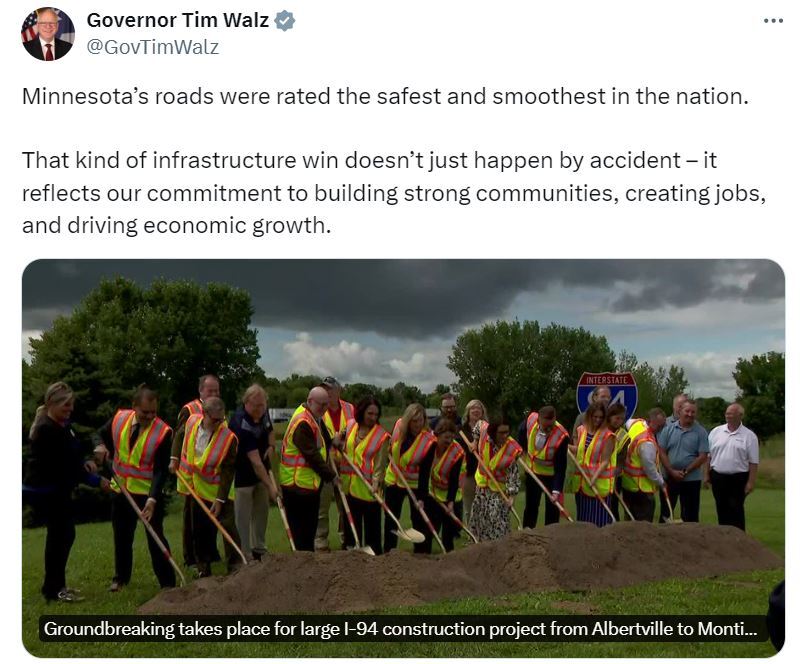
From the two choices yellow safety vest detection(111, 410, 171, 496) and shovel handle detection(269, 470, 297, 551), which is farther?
shovel handle detection(269, 470, 297, 551)

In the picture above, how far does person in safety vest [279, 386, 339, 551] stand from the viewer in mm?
8883

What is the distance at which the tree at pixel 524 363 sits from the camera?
1095cm

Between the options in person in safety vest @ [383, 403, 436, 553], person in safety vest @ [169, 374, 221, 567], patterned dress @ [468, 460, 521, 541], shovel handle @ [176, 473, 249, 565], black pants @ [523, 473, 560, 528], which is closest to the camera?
shovel handle @ [176, 473, 249, 565]

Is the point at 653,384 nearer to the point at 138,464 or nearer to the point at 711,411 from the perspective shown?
the point at 711,411

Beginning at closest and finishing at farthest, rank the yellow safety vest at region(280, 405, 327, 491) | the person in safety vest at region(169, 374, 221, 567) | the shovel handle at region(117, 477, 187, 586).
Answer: the shovel handle at region(117, 477, 187, 586) < the person in safety vest at region(169, 374, 221, 567) < the yellow safety vest at region(280, 405, 327, 491)

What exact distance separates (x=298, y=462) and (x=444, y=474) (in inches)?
84.6

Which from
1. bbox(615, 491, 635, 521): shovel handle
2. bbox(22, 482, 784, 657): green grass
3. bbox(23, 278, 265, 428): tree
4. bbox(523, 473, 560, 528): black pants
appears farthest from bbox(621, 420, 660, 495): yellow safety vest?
bbox(23, 278, 265, 428): tree

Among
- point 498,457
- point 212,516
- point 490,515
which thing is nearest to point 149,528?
point 212,516

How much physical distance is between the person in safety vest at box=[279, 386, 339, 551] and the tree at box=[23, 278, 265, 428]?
61 centimetres
